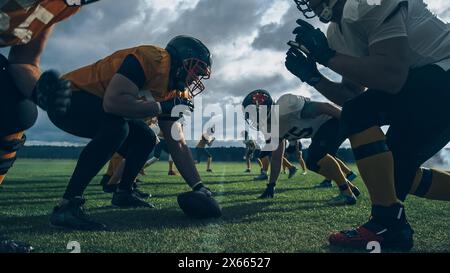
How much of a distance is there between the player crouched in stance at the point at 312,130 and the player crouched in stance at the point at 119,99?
1.70 m

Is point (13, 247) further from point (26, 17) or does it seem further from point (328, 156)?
point (328, 156)

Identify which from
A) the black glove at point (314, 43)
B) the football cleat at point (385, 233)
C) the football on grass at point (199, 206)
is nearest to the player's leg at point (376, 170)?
the football cleat at point (385, 233)

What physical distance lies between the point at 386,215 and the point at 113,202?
2.74 meters

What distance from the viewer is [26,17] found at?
2.53m

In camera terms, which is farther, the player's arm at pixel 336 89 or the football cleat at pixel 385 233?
the player's arm at pixel 336 89

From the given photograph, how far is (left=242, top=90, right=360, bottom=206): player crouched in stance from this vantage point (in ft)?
15.5

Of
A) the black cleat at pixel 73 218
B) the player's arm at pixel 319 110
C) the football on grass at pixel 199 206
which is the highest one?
the player's arm at pixel 319 110

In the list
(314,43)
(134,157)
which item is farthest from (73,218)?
(314,43)

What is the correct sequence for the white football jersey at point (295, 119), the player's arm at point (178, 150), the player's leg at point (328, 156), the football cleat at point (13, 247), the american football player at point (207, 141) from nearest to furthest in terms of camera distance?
the football cleat at point (13, 247)
the player's arm at point (178, 150)
the player's leg at point (328, 156)
the white football jersey at point (295, 119)
the american football player at point (207, 141)

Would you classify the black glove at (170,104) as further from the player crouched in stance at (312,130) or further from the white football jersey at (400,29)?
the player crouched in stance at (312,130)

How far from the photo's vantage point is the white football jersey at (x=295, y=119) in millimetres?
5180

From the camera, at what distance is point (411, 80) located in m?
2.54
